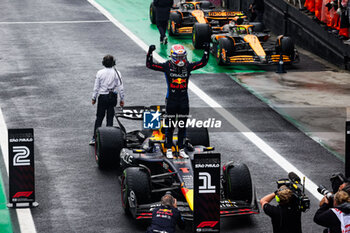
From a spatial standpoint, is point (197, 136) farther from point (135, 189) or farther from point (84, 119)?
point (84, 119)

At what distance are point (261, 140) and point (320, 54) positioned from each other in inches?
365

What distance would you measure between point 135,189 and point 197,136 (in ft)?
9.73

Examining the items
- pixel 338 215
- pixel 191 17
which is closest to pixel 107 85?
pixel 338 215

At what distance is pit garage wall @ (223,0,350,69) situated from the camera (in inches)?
966

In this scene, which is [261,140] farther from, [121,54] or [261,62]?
[121,54]

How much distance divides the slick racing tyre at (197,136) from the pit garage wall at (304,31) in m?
9.84

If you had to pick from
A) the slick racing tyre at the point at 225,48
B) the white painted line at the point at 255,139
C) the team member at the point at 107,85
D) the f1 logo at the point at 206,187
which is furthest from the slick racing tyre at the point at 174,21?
the f1 logo at the point at 206,187

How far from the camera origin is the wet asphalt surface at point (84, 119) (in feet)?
43.6

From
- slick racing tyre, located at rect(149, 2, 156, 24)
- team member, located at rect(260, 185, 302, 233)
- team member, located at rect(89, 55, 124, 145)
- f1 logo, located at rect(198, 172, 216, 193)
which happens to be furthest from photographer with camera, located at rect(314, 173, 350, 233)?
slick racing tyre, located at rect(149, 2, 156, 24)

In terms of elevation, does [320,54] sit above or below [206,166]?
below

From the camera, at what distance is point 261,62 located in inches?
923

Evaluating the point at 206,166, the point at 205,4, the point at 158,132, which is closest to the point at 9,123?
the point at 158,132

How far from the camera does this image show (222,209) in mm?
12461

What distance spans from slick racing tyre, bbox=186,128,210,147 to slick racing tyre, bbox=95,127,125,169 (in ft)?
4.18
